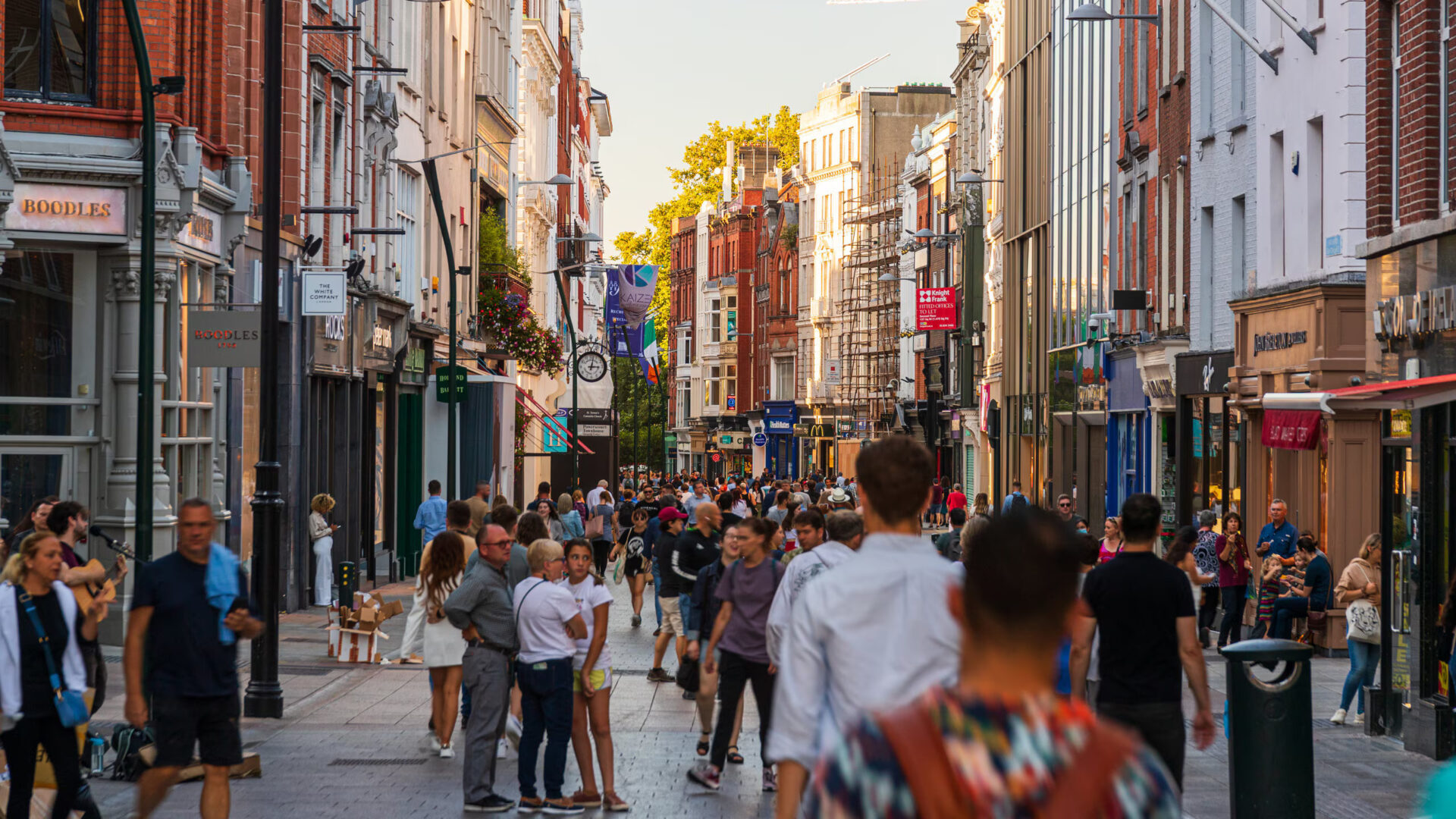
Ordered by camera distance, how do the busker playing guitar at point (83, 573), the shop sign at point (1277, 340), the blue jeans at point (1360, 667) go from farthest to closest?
the shop sign at point (1277, 340) → the blue jeans at point (1360, 667) → the busker playing guitar at point (83, 573)

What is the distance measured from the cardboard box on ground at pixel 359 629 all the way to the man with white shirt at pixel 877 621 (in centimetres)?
1466

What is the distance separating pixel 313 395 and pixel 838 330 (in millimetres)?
70381

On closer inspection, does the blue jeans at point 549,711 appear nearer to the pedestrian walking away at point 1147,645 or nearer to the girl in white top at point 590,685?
the girl in white top at point 590,685

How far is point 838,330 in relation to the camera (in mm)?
97312

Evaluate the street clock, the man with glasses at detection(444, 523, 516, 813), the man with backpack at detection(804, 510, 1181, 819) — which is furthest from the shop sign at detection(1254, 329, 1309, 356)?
the street clock

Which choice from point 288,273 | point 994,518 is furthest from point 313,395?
point 994,518

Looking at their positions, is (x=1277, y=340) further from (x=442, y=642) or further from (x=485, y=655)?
(x=485, y=655)

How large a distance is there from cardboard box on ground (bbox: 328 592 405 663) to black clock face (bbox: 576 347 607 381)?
39.9 meters

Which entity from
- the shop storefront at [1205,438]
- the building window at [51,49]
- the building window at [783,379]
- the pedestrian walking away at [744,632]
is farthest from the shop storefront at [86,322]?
the building window at [783,379]

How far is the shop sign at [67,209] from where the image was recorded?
1936cm

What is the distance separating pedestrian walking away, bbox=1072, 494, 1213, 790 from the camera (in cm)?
841

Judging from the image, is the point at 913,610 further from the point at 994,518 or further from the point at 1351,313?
the point at 1351,313

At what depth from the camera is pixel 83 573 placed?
38.8ft

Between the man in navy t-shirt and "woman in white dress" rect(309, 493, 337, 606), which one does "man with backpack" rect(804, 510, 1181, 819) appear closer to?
the man in navy t-shirt
